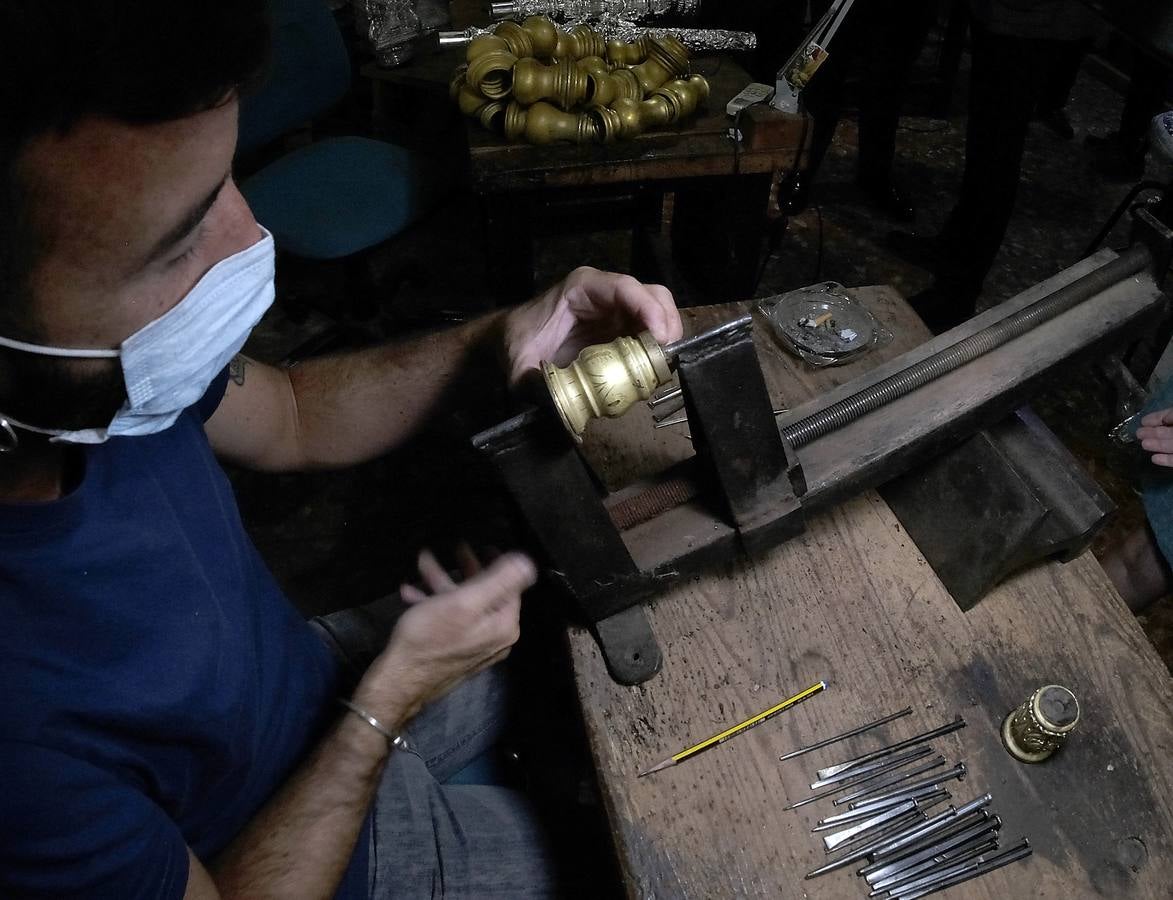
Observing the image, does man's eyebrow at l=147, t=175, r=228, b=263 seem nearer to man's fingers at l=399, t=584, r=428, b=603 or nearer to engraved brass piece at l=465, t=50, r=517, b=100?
man's fingers at l=399, t=584, r=428, b=603

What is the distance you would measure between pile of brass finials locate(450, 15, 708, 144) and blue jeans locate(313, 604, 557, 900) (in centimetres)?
188

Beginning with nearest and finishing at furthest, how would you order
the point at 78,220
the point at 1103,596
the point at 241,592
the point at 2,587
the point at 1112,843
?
the point at 78,220 → the point at 2,587 → the point at 1112,843 → the point at 241,592 → the point at 1103,596

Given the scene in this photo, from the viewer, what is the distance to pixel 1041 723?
3.44 feet

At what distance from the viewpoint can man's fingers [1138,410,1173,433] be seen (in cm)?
174

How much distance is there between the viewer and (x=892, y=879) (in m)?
1.01

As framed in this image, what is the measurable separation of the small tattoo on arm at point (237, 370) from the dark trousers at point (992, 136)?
284cm

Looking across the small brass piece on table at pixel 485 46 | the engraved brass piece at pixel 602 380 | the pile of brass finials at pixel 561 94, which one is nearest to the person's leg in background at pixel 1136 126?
the pile of brass finials at pixel 561 94

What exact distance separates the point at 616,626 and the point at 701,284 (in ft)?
8.14

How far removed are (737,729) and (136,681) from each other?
808 millimetres

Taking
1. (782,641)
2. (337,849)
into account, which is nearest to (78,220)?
(337,849)

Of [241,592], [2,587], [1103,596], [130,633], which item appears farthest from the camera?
[1103,596]

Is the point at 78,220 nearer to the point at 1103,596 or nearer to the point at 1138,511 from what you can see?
the point at 1103,596

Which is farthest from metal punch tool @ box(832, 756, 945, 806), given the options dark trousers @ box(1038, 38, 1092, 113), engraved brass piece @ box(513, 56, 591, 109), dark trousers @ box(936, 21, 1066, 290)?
dark trousers @ box(1038, 38, 1092, 113)

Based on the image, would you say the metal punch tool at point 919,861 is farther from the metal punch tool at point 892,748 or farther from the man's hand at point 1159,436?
the man's hand at point 1159,436
